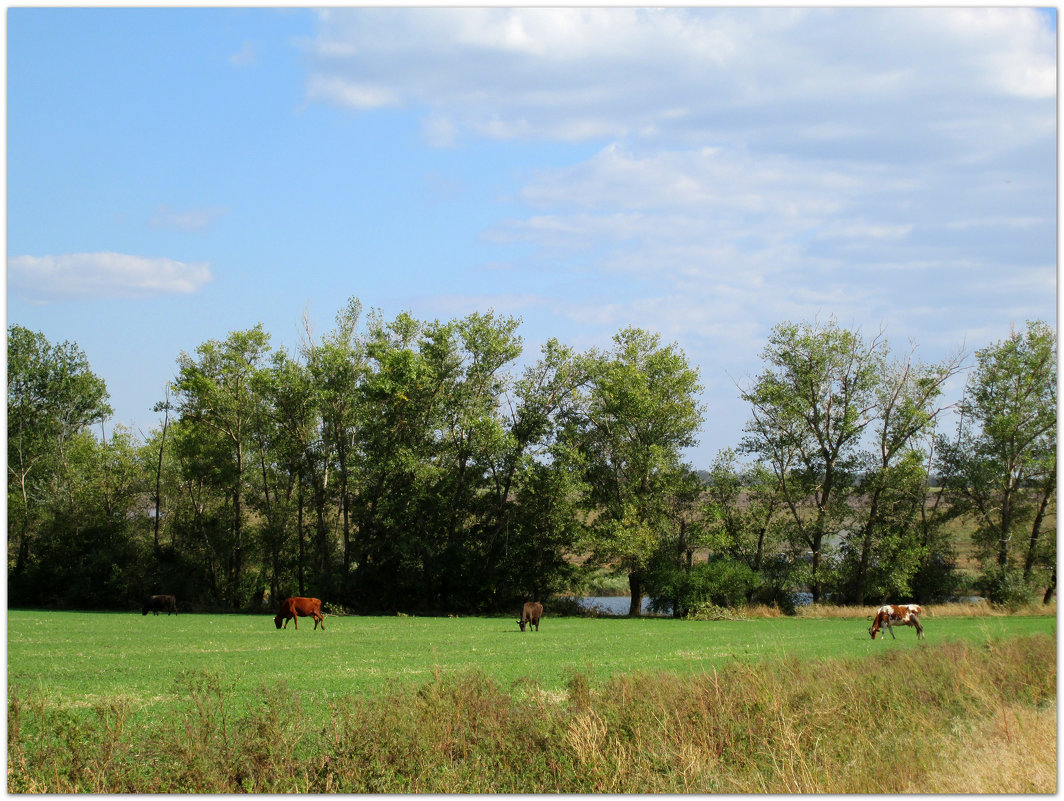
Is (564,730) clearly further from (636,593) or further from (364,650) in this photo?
(636,593)

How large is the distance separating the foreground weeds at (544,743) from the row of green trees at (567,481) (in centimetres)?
3598

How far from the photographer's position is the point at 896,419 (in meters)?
55.7

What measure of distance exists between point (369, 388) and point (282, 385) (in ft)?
19.7

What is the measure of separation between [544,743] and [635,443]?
42030mm

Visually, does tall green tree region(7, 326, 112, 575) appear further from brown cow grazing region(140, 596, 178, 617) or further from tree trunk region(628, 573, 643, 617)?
tree trunk region(628, 573, 643, 617)

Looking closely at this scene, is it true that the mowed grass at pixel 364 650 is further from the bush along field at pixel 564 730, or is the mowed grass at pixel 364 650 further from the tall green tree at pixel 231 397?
the tall green tree at pixel 231 397

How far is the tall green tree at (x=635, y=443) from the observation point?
2085 inches

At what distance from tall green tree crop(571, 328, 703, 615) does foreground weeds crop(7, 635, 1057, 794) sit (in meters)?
36.5

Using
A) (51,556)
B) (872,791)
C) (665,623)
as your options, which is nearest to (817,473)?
(665,623)

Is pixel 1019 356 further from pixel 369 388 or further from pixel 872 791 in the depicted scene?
pixel 872 791

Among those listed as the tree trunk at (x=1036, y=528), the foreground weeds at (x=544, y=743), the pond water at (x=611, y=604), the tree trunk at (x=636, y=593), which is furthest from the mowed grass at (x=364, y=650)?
the pond water at (x=611, y=604)

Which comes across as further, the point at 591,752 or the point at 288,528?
the point at 288,528

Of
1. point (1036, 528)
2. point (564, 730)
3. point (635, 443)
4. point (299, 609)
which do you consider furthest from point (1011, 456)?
point (564, 730)

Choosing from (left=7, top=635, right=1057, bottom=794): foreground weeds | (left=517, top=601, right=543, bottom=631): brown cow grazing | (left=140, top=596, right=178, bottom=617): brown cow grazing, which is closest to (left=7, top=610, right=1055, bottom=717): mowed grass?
(left=517, top=601, right=543, bottom=631): brown cow grazing
